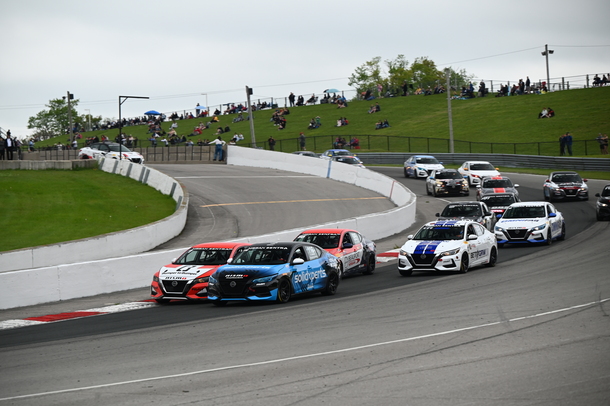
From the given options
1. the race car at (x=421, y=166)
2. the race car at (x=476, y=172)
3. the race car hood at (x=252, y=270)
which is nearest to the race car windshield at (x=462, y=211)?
the race car hood at (x=252, y=270)

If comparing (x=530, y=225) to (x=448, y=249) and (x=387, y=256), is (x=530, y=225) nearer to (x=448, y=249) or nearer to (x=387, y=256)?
(x=387, y=256)

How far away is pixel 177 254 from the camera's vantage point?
19.4m

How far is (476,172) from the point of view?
43.7 meters

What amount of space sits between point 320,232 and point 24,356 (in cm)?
1077

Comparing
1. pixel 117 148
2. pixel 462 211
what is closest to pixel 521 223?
pixel 462 211

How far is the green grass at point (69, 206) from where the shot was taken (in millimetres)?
26844

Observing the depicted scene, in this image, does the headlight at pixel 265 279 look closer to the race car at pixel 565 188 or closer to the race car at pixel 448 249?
the race car at pixel 448 249

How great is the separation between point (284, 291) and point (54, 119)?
481ft

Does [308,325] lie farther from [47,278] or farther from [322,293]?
[47,278]

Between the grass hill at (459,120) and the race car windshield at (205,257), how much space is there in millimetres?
47439

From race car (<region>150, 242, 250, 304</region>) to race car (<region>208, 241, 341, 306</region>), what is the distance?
1.86 ft

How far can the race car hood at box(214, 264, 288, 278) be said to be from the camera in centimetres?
1459

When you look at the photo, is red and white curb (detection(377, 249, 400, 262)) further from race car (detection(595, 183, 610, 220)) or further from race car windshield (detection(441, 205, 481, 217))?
race car (detection(595, 183, 610, 220))


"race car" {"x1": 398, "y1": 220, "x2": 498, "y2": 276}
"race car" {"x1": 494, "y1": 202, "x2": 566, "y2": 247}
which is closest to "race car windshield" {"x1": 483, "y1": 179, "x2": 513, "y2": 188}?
"race car" {"x1": 494, "y1": 202, "x2": 566, "y2": 247}
